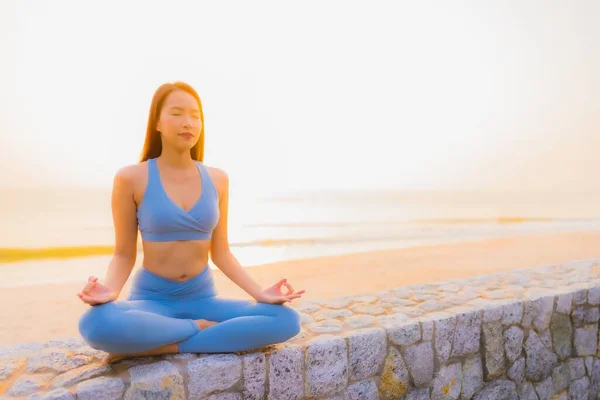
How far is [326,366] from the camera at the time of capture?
2564 mm

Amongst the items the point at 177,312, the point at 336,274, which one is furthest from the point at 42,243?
the point at 177,312

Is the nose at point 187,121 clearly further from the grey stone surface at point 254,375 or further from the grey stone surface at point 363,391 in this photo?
the grey stone surface at point 363,391

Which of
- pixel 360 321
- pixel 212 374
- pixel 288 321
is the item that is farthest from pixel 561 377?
pixel 212 374

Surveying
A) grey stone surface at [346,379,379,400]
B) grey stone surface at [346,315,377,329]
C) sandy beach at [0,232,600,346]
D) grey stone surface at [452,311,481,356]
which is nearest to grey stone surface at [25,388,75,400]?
grey stone surface at [346,379,379,400]

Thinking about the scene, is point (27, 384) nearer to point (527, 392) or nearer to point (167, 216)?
point (167, 216)

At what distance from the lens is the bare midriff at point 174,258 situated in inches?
93.4

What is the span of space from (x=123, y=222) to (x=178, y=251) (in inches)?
13.6

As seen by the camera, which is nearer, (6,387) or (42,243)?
(6,387)

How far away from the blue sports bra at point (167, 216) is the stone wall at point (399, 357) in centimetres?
65

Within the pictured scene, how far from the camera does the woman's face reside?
2389 mm

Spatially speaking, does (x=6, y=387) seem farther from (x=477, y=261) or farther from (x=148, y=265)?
(x=477, y=261)

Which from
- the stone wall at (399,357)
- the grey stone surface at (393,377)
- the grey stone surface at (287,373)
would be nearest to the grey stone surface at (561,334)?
the stone wall at (399,357)

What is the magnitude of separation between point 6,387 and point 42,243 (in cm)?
1488

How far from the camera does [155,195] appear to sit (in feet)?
7.70
